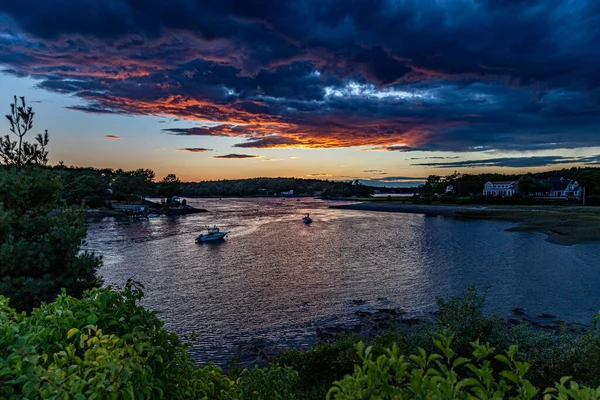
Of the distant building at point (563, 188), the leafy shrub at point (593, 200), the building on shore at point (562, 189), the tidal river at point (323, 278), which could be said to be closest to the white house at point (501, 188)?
the building on shore at point (562, 189)

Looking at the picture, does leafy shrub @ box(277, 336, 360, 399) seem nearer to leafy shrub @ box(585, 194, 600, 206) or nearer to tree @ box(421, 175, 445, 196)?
leafy shrub @ box(585, 194, 600, 206)

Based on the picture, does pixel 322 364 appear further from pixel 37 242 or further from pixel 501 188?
pixel 501 188

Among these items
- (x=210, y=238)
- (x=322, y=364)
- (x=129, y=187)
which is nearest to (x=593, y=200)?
(x=210, y=238)

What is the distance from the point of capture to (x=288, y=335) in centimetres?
2109

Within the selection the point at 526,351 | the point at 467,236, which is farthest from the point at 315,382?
the point at 467,236

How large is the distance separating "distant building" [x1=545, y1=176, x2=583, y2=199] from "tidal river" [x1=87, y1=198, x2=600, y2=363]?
310 ft

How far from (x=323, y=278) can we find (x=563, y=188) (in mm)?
144067

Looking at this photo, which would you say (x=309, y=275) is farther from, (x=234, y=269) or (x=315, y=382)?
(x=315, y=382)

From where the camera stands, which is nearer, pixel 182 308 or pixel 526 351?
pixel 526 351

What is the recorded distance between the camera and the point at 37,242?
1421cm

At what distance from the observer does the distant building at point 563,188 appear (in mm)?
131625

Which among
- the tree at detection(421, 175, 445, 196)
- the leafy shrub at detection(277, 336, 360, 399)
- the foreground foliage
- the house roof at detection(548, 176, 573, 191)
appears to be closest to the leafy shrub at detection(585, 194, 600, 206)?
the house roof at detection(548, 176, 573, 191)

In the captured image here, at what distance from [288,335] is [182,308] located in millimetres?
9578

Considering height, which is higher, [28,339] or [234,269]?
[28,339]
